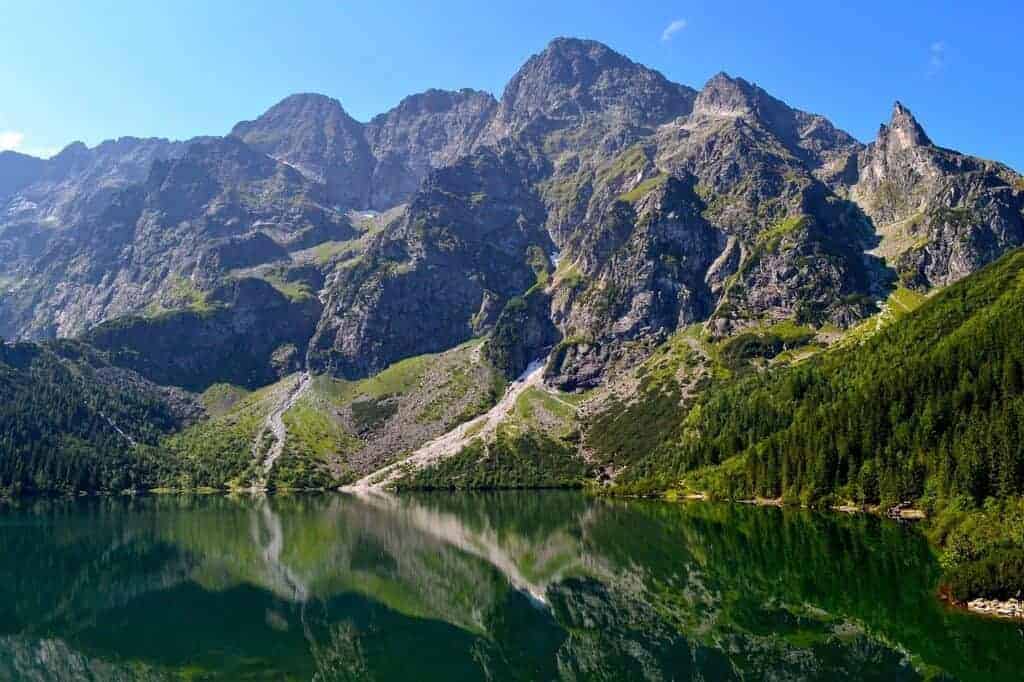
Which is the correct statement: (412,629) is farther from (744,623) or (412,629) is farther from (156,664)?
(744,623)

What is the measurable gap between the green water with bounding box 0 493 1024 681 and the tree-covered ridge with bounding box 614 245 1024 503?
15.9 metres

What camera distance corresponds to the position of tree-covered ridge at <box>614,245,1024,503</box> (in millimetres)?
108938

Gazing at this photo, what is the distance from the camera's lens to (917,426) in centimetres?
13325

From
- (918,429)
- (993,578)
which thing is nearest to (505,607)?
(993,578)

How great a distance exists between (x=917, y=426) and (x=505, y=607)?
9869 centimetres

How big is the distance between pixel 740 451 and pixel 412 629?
508 feet

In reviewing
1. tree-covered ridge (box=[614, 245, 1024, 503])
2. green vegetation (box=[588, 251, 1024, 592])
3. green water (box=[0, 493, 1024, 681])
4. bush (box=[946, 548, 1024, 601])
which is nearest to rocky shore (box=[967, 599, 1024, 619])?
bush (box=[946, 548, 1024, 601])

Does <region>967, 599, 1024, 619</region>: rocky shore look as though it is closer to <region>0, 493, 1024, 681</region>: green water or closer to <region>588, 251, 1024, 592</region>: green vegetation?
<region>0, 493, 1024, 681</region>: green water

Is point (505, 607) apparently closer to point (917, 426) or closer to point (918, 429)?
point (918, 429)

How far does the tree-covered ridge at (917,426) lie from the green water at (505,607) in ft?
52.1

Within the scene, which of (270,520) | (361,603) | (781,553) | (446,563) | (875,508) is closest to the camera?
(361,603)

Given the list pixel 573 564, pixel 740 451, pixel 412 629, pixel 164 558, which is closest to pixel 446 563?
pixel 573 564

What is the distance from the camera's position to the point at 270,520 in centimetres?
16575

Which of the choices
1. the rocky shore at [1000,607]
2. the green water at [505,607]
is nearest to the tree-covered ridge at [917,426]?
the green water at [505,607]
